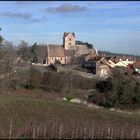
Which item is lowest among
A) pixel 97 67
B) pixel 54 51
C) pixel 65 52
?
pixel 97 67

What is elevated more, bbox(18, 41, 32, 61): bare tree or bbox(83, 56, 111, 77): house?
bbox(18, 41, 32, 61): bare tree

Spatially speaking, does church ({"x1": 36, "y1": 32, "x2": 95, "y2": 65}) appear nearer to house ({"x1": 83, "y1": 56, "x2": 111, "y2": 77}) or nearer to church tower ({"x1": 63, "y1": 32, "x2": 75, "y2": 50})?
church tower ({"x1": 63, "y1": 32, "x2": 75, "y2": 50})

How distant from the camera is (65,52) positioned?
84438 millimetres

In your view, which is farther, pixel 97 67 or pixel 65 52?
pixel 65 52

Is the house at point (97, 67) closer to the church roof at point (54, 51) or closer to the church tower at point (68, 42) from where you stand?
the church roof at point (54, 51)

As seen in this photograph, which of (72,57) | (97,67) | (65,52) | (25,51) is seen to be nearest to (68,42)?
(65,52)

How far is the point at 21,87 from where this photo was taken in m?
47.9

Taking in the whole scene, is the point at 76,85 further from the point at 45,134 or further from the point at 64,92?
the point at 45,134

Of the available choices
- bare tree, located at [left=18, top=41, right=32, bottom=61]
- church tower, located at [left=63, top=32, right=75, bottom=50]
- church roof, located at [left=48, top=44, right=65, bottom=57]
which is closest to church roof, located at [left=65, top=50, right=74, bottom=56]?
church roof, located at [left=48, top=44, right=65, bottom=57]

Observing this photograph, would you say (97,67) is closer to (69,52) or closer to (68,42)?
(69,52)

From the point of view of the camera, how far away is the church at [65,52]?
82.9m

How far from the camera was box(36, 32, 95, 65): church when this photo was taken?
82.9 meters

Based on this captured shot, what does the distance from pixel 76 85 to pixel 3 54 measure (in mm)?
11023

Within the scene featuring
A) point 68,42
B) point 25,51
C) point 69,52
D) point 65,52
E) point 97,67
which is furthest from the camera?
point 68,42
